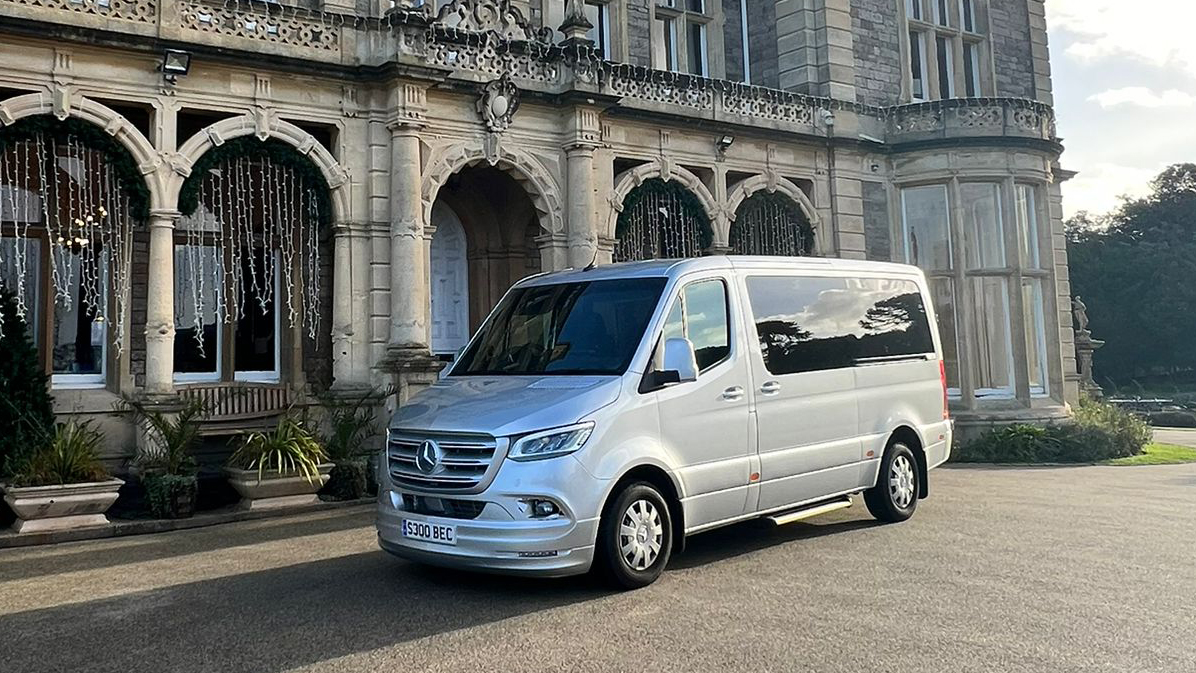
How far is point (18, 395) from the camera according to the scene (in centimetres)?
941

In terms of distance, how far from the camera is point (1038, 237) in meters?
16.6

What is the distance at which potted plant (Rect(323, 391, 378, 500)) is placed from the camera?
1039cm

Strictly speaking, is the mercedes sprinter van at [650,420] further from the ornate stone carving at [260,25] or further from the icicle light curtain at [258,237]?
the ornate stone carving at [260,25]

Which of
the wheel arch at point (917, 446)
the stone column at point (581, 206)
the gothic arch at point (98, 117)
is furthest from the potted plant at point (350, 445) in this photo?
the wheel arch at point (917, 446)

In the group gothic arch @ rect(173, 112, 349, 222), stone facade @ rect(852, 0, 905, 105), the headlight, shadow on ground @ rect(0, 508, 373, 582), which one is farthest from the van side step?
stone facade @ rect(852, 0, 905, 105)

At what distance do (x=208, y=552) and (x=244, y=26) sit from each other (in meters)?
6.88

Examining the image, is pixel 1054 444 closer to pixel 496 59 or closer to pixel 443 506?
pixel 496 59

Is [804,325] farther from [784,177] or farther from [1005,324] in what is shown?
[1005,324]

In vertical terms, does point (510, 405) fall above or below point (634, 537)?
above

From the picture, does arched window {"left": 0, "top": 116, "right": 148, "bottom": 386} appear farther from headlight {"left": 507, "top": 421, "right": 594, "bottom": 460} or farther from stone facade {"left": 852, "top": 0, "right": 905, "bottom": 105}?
stone facade {"left": 852, "top": 0, "right": 905, "bottom": 105}

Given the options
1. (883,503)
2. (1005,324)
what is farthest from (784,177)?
(883,503)

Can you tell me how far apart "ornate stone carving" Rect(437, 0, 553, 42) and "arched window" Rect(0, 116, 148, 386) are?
4958 millimetres

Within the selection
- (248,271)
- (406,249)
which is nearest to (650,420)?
(406,249)

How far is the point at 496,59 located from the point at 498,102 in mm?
689
